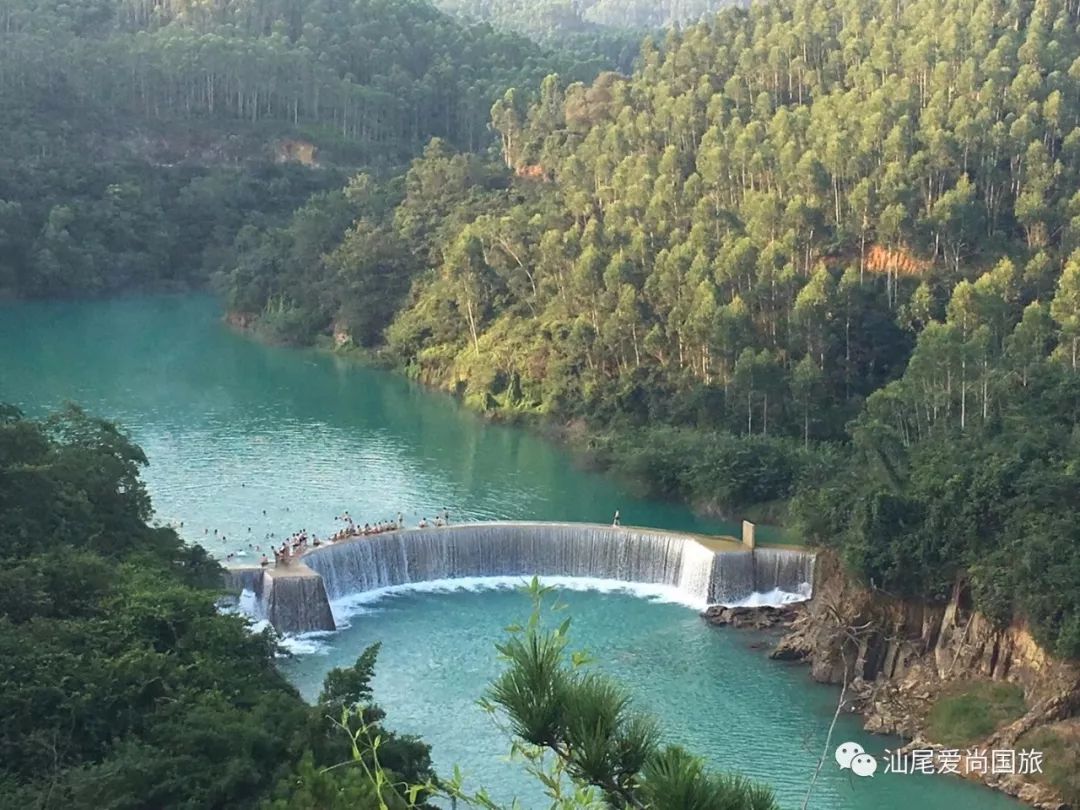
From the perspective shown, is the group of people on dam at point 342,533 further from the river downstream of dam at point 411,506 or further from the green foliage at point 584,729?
the green foliage at point 584,729

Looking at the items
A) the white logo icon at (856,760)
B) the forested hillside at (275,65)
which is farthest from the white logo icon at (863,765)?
the forested hillside at (275,65)

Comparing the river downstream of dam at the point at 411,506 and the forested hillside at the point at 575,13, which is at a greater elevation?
the forested hillside at the point at 575,13

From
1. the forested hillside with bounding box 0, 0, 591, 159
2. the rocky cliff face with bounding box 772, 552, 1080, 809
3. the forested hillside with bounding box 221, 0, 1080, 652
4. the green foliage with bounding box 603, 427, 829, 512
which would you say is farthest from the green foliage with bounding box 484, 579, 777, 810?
the forested hillside with bounding box 0, 0, 591, 159

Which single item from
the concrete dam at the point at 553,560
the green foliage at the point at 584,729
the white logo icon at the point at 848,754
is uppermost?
the green foliage at the point at 584,729

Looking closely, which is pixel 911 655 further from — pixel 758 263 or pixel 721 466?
pixel 758 263

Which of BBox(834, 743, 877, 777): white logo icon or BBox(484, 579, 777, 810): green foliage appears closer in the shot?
BBox(484, 579, 777, 810): green foliage

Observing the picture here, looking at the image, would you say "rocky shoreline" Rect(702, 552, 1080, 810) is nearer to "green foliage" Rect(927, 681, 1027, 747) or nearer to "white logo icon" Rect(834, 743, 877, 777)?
"green foliage" Rect(927, 681, 1027, 747)

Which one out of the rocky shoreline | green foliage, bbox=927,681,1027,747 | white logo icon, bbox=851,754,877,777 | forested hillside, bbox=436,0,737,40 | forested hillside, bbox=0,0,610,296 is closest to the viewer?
white logo icon, bbox=851,754,877,777
